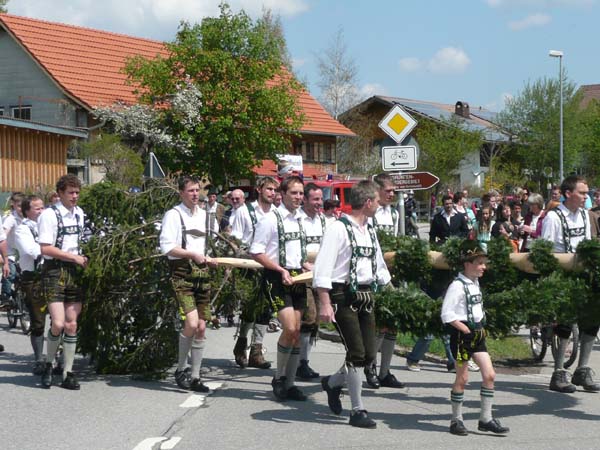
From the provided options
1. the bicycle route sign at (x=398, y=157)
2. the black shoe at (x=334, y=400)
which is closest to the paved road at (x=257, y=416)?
the black shoe at (x=334, y=400)

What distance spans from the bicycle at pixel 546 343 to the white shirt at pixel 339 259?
348 cm

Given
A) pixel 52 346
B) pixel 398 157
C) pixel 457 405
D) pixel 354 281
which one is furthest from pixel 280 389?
pixel 398 157

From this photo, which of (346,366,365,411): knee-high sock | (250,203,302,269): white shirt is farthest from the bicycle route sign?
(346,366,365,411): knee-high sock

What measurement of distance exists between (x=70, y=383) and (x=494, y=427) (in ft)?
13.4

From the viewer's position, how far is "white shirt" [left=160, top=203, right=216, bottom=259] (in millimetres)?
9062

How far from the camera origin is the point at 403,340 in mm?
12789

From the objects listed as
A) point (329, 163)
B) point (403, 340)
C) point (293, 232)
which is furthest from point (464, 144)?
point (293, 232)

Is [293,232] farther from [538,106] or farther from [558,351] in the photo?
[538,106]

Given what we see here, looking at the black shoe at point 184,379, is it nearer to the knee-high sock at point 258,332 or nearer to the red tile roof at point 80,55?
the knee-high sock at point 258,332

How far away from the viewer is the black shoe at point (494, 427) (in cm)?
746

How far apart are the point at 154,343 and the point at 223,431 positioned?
2502 mm

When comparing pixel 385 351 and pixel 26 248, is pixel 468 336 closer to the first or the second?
pixel 385 351

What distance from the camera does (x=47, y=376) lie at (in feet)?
30.8

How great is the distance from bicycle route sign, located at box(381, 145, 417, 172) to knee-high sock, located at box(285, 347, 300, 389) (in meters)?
5.07
